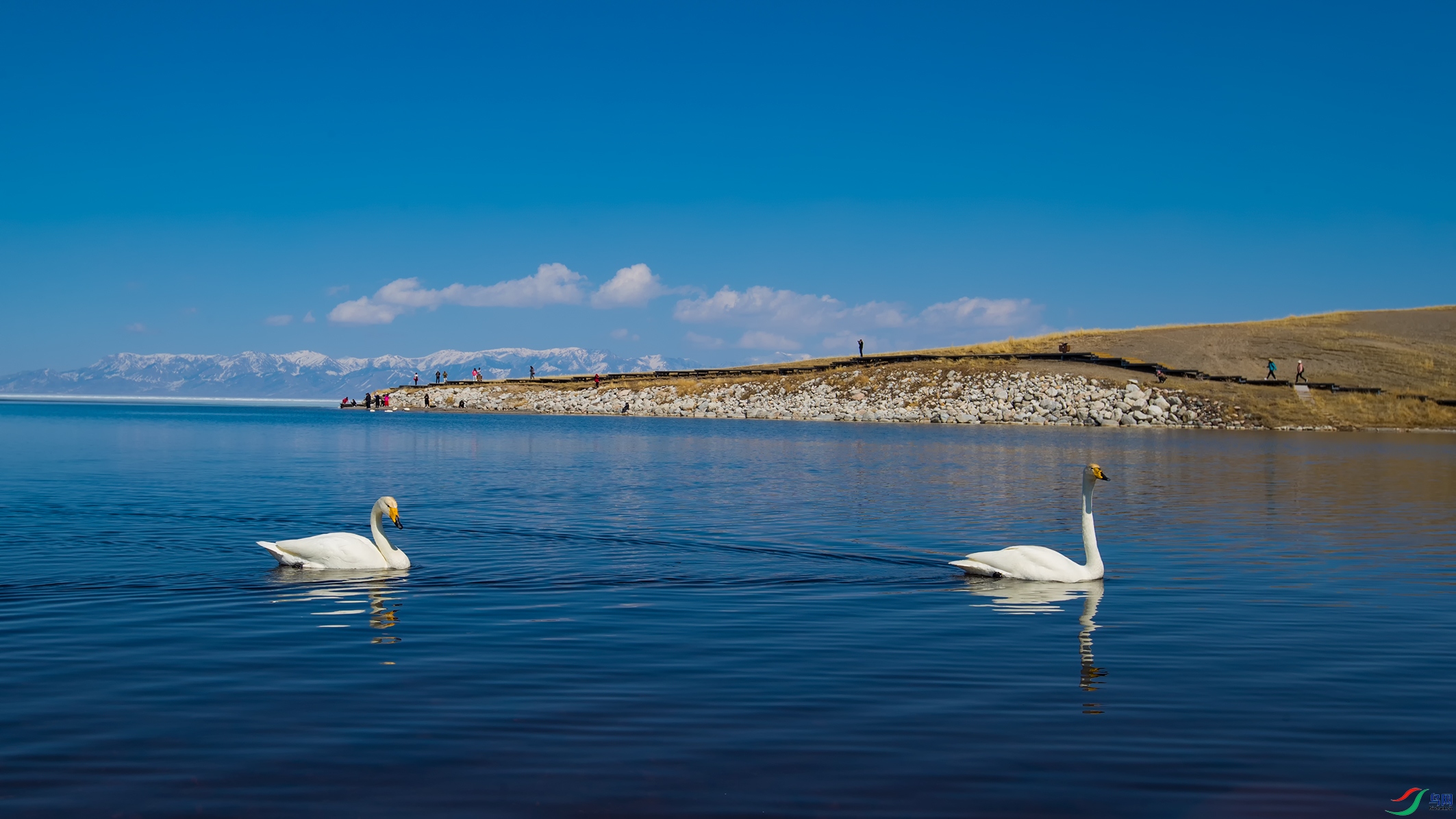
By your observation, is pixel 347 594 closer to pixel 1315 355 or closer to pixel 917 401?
pixel 917 401

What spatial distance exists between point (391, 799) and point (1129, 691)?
614 cm

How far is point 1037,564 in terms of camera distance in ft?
49.8

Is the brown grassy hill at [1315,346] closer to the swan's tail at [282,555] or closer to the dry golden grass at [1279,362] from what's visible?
the dry golden grass at [1279,362]

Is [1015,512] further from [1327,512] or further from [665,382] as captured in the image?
[665,382]

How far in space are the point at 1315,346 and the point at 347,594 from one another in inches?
4217

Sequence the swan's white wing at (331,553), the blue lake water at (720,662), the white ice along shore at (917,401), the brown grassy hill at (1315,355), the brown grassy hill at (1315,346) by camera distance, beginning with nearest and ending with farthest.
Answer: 1. the blue lake water at (720,662)
2. the swan's white wing at (331,553)
3. the brown grassy hill at (1315,355)
4. the white ice along shore at (917,401)
5. the brown grassy hill at (1315,346)

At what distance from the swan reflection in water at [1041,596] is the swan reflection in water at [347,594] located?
7274 mm

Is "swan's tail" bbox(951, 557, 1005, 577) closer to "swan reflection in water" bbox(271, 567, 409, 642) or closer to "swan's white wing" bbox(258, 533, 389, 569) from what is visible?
"swan reflection in water" bbox(271, 567, 409, 642)

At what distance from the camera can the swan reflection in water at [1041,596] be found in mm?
12703

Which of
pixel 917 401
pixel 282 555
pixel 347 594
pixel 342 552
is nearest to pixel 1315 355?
pixel 917 401

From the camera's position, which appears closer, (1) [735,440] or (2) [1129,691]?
(2) [1129,691]

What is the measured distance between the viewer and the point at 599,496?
91.9 feet

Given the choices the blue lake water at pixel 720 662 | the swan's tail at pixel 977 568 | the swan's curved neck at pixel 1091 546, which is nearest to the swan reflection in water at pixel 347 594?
the blue lake water at pixel 720 662

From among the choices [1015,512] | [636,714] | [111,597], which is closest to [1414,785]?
[636,714]
